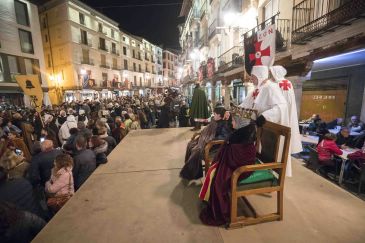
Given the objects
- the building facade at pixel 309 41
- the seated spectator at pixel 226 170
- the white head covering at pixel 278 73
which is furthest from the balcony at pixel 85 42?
the seated spectator at pixel 226 170

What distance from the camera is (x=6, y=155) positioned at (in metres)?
3.08

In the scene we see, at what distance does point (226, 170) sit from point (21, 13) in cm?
2419

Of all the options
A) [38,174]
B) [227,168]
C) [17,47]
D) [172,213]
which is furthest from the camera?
[17,47]

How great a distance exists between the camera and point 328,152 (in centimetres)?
482

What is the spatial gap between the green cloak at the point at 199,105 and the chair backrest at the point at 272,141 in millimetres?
3152

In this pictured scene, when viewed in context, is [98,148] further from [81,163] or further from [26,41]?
[26,41]

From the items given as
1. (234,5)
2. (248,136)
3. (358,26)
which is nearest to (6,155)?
(248,136)

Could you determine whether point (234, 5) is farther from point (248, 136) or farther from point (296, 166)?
point (248, 136)

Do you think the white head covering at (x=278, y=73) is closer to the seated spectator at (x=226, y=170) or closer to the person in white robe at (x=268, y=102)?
the person in white robe at (x=268, y=102)

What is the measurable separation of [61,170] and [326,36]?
7.23 metres

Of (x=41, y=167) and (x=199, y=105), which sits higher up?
(x=199, y=105)

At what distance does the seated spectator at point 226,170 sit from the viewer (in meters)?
2.11

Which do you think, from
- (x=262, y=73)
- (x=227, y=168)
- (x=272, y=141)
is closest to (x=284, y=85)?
(x=262, y=73)

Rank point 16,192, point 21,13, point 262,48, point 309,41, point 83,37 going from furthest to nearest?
point 83,37, point 21,13, point 309,41, point 262,48, point 16,192
